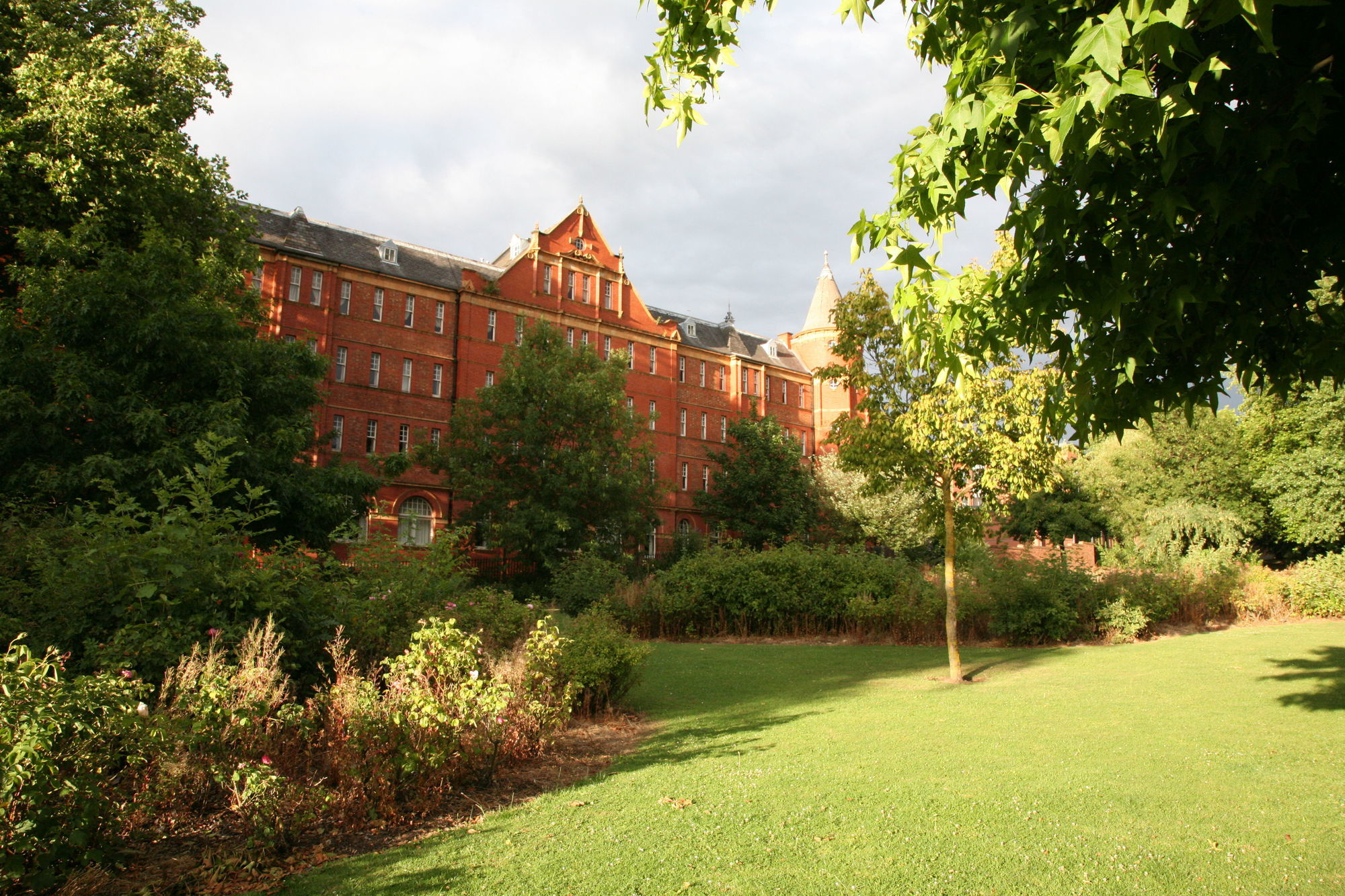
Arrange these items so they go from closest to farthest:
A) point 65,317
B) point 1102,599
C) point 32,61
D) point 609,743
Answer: point 609,743
point 65,317
point 32,61
point 1102,599

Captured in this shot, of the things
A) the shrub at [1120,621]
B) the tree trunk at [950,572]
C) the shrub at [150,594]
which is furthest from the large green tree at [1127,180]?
the shrub at [1120,621]

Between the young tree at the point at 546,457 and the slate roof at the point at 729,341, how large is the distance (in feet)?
62.2

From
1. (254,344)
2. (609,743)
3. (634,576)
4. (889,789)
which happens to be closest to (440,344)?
(634,576)

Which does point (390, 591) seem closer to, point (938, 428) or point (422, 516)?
point (938, 428)

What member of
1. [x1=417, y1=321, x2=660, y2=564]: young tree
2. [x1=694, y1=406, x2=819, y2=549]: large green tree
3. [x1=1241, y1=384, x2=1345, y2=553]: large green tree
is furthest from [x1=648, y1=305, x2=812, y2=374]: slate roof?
[x1=1241, y1=384, x2=1345, y2=553]: large green tree

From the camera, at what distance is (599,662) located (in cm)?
945

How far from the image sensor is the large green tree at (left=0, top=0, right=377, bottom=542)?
15.5 m

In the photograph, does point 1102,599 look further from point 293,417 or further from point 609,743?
point 293,417

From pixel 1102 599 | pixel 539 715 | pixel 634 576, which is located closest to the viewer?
pixel 539 715

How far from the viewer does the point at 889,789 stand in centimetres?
615

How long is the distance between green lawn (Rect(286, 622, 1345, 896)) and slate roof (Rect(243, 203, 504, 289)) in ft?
117

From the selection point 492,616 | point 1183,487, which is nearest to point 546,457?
point 492,616

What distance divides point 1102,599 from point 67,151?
2566 cm

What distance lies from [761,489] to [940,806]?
4360 centimetres
